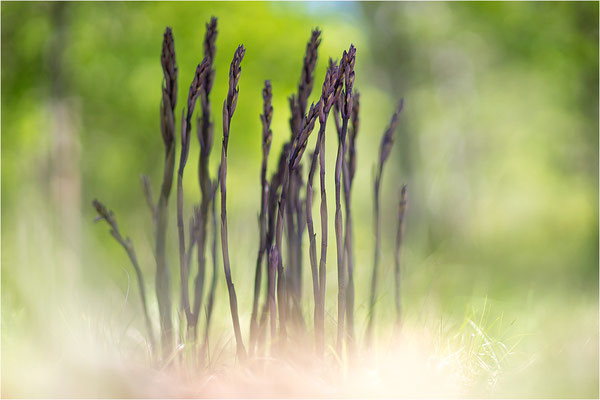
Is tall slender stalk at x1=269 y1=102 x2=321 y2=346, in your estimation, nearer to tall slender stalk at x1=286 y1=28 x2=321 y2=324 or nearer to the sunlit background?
tall slender stalk at x1=286 y1=28 x2=321 y2=324

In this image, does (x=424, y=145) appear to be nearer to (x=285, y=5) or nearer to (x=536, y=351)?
(x=285, y=5)

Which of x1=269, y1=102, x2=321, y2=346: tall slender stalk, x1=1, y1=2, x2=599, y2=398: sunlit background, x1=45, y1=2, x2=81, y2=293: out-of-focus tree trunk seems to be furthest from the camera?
x1=45, y1=2, x2=81, y2=293: out-of-focus tree trunk

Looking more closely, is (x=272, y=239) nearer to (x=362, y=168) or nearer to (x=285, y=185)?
(x=285, y=185)

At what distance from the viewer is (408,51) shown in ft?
23.3

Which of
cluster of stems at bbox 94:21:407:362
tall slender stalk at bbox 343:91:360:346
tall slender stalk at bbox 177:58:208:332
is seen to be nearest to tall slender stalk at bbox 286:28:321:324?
cluster of stems at bbox 94:21:407:362

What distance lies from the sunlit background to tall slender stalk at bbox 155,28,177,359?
0.09 metres

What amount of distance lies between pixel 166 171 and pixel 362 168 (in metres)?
8.96

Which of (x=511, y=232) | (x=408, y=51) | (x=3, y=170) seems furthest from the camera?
(x=511, y=232)

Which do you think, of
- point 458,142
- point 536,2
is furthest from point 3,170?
point 458,142

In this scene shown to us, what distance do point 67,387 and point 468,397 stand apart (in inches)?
24.4

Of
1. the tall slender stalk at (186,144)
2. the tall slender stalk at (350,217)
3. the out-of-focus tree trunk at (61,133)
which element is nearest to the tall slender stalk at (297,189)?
the tall slender stalk at (350,217)

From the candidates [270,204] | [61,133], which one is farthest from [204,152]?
[61,133]

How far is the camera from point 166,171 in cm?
103

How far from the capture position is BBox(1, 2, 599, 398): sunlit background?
40.9 inches
